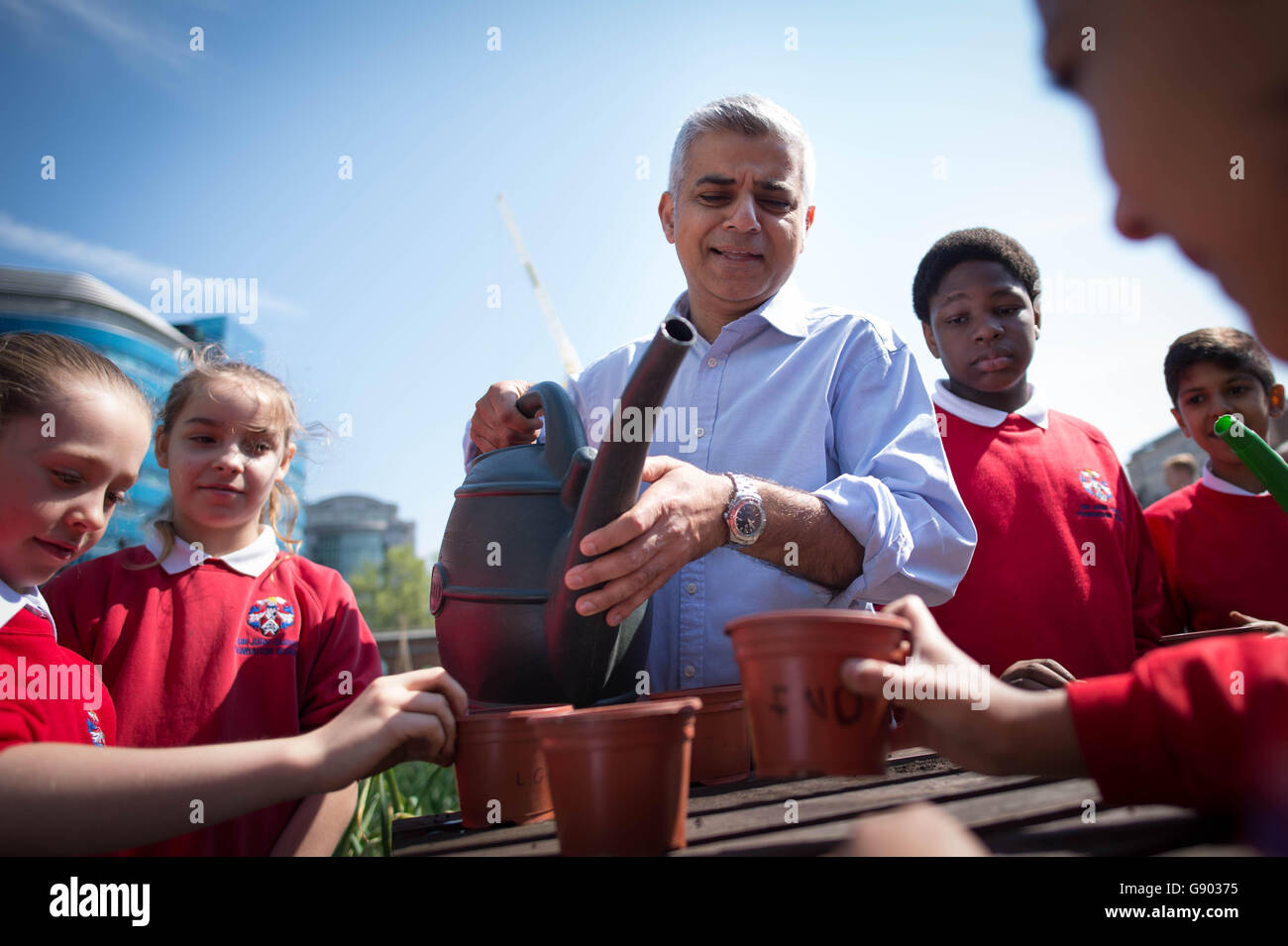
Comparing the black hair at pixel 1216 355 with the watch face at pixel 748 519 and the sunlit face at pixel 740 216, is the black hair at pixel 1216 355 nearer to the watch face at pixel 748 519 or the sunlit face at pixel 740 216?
the sunlit face at pixel 740 216

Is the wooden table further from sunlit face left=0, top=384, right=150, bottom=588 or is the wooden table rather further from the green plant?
the green plant

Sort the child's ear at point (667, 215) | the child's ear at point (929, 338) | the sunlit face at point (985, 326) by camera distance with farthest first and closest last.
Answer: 1. the child's ear at point (929, 338)
2. the sunlit face at point (985, 326)
3. the child's ear at point (667, 215)

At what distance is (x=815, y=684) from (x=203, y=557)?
1629 mm

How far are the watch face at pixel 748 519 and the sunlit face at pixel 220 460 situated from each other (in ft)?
4.05

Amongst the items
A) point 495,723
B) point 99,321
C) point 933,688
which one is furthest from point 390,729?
point 99,321

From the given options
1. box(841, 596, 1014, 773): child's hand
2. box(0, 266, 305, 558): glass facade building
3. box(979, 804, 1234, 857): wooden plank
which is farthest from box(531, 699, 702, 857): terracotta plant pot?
box(0, 266, 305, 558): glass facade building

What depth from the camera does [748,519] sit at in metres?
1.48

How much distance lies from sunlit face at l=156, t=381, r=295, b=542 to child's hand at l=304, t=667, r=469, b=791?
1.09m

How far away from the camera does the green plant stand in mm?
2785

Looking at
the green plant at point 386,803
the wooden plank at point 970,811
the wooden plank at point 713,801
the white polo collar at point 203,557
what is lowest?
the green plant at point 386,803

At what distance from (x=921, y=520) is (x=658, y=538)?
663 millimetres

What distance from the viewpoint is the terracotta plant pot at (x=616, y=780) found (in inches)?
33.5

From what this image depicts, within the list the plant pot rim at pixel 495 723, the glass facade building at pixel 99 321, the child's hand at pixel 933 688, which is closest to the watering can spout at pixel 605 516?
the plant pot rim at pixel 495 723

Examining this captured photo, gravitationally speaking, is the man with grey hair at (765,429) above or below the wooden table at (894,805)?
above
